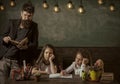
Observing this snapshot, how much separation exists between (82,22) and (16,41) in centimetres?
293

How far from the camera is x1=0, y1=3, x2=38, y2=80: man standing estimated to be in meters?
7.11

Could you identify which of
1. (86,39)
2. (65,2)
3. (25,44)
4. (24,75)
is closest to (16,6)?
(65,2)

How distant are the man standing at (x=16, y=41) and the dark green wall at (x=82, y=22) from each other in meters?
2.36

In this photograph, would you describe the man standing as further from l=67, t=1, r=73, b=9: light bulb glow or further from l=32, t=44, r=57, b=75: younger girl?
l=67, t=1, r=73, b=9: light bulb glow

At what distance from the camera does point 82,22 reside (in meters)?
9.61

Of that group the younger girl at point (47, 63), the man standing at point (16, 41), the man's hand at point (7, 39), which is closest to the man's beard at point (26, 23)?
the man standing at point (16, 41)

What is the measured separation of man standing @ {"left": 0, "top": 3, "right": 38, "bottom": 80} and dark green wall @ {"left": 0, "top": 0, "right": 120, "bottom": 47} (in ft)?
7.74

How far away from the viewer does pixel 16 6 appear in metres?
9.61

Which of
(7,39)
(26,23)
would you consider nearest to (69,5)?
(26,23)

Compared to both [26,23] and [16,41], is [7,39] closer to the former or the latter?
[16,41]

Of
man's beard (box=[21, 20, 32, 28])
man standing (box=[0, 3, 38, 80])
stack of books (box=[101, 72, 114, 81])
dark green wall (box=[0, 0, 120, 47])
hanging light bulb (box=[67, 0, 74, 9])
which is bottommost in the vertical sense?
stack of books (box=[101, 72, 114, 81])

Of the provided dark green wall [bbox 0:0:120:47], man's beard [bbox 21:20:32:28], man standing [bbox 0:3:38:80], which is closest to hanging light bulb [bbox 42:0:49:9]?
dark green wall [bbox 0:0:120:47]

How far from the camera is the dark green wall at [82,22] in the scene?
959 centimetres

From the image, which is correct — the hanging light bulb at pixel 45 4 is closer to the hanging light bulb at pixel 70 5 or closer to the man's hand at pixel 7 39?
the hanging light bulb at pixel 70 5
